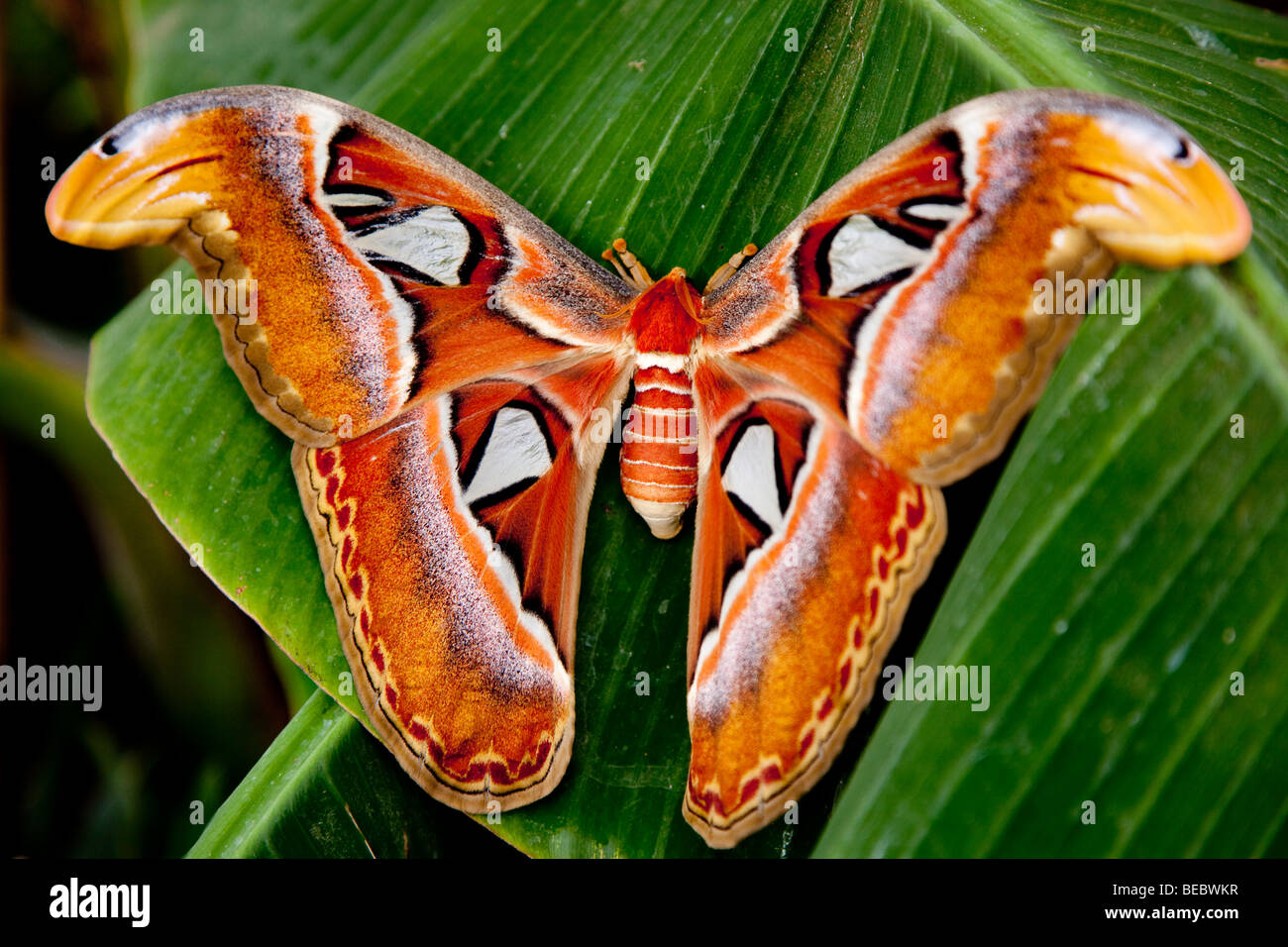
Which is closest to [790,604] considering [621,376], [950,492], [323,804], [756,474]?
[756,474]

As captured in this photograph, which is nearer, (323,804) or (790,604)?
(790,604)

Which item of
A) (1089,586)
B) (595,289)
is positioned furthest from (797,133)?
(1089,586)

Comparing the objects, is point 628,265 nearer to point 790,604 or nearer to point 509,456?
point 509,456

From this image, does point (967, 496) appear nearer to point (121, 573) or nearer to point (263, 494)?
point (263, 494)

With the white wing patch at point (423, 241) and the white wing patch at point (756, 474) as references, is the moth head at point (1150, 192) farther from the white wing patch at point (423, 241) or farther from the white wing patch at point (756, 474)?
the white wing patch at point (423, 241)

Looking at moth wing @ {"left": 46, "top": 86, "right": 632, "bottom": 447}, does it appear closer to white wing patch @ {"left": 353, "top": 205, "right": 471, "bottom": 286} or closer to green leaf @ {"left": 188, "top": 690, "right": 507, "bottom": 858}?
white wing patch @ {"left": 353, "top": 205, "right": 471, "bottom": 286}
